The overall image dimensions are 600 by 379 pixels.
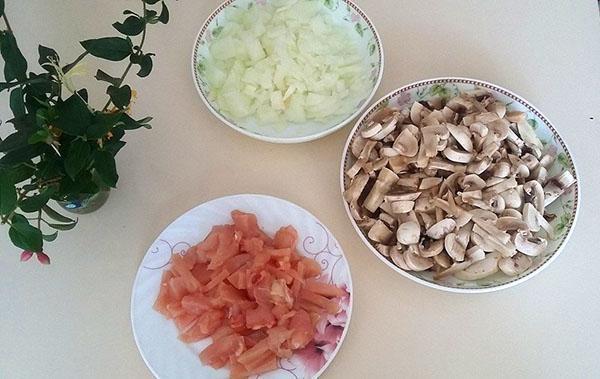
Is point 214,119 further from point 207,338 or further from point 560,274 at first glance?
point 560,274

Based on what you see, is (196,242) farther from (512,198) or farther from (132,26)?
(512,198)

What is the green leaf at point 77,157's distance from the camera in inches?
32.4

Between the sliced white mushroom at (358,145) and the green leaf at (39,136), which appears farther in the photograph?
the sliced white mushroom at (358,145)

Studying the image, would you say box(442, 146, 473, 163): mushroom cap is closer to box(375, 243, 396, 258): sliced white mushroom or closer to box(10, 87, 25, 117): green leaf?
box(375, 243, 396, 258): sliced white mushroom

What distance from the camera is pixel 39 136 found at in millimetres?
785

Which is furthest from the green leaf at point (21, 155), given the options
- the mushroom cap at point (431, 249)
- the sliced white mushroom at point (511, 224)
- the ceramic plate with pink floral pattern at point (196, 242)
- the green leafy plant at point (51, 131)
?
the sliced white mushroom at point (511, 224)

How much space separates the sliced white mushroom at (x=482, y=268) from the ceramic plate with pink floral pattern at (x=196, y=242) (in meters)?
0.20

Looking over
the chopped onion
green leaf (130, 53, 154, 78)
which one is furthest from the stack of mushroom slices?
green leaf (130, 53, 154, 78)

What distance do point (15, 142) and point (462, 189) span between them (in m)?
0.70

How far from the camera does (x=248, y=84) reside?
1148mm

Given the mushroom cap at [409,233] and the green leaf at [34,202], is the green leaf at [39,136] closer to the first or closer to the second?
A: the green leaf at [34,202]

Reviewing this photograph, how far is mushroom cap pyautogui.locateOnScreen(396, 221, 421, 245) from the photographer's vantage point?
971mm

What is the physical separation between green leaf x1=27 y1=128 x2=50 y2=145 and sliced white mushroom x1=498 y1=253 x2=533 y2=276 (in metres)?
0.72

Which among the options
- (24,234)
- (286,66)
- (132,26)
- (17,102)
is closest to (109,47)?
(132,26)
